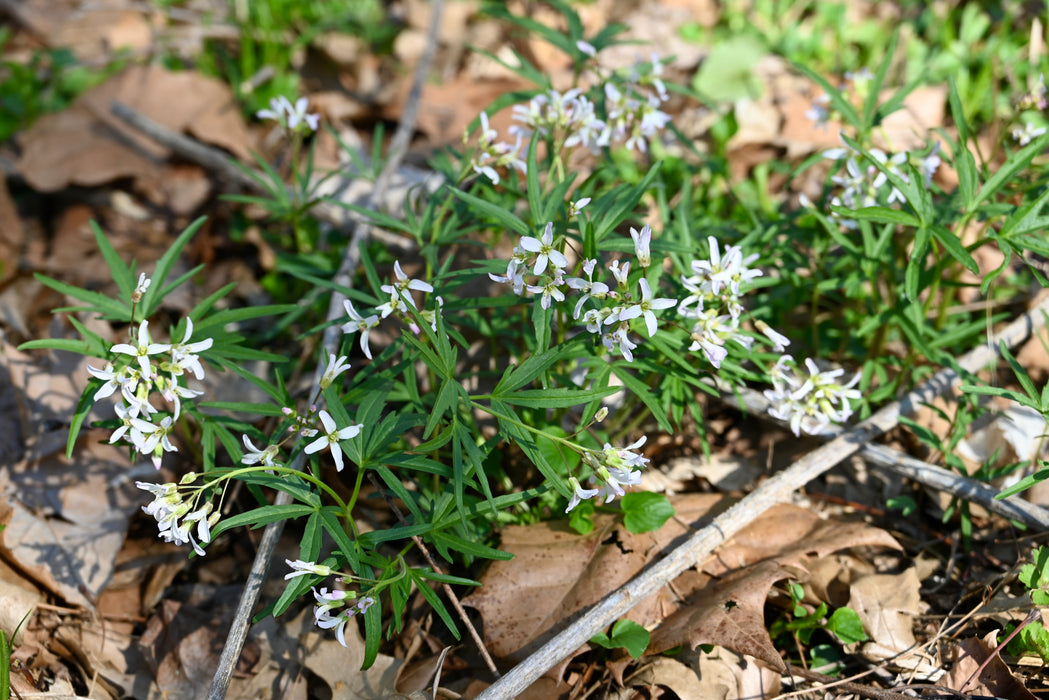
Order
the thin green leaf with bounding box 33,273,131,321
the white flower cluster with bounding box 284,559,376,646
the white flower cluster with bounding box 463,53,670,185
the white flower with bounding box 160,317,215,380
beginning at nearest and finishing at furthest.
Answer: the white flower cluster with bounding box 284,559,376,646
the white flower with bounding box 160,317,215,380
the thin green leaf with bounding box 33,273,131,321
the white flower cluster with bounding box 463,53,670,185

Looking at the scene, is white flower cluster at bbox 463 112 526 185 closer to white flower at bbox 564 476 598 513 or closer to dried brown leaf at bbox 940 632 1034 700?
white flower at bbox 564 476 598 513

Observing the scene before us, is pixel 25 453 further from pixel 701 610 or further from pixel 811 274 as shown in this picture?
pixel 811 274

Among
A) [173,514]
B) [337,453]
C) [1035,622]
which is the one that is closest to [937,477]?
[1035,622]

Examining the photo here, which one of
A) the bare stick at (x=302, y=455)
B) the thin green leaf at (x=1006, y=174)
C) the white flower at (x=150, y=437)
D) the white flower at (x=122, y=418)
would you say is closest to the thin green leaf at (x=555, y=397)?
the bare stick at (x=302, y=455)

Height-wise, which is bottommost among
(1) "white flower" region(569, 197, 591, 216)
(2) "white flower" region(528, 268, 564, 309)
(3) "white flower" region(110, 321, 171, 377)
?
(3) "white flower" region(110, 321, 171, 377)

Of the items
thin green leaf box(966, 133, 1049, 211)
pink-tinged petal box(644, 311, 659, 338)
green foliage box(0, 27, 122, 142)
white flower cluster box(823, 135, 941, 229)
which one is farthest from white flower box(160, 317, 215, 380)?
green foliage box(0, 27, 122, 142)
